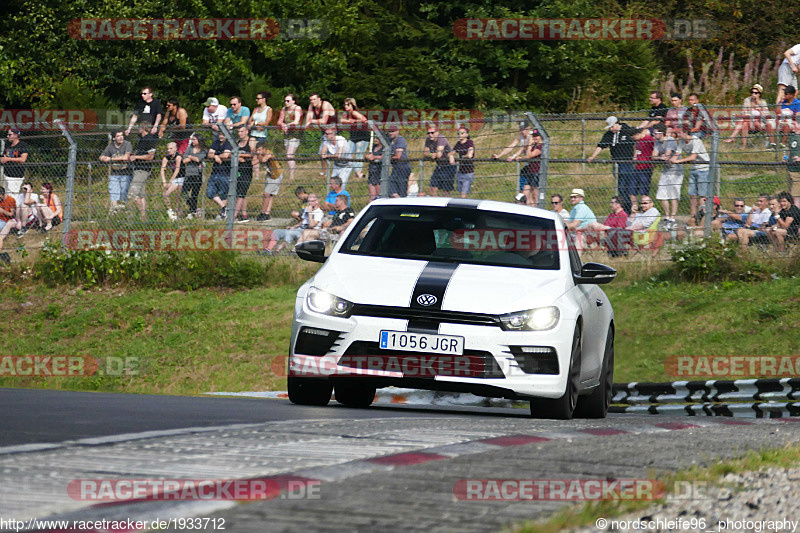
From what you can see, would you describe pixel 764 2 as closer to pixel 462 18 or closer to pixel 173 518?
pixel 462 18

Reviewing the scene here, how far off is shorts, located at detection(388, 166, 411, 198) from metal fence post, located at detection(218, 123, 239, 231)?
2.30m

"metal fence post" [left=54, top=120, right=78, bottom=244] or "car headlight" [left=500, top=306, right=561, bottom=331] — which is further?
"metal fence post" [left=54, top=120, right=78, bottom=244]

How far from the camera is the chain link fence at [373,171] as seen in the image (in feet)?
55.7

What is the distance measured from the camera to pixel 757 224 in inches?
652

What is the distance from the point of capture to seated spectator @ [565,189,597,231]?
17203 mm

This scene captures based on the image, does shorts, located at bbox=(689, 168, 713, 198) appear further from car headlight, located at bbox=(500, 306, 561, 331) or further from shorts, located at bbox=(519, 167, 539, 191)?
car headlight, located at bbox=(500, 306, 561, 331)

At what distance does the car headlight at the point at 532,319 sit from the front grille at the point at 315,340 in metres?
1.16

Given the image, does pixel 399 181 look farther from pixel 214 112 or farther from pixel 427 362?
pixel 427 362

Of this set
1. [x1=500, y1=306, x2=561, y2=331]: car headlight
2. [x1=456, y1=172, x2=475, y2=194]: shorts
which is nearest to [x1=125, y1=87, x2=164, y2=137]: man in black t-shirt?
[x1=456, y1=172, x2=475, y2=194]: shorts

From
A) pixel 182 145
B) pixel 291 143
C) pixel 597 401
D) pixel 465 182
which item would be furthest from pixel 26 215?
pixel 597 401

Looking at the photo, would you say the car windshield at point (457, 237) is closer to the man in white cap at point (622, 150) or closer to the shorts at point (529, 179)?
the man in white cap at point (622, 150)

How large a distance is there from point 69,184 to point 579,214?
25.7ft

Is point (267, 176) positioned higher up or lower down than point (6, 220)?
higher up

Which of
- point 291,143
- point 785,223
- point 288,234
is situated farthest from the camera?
point 291,143
